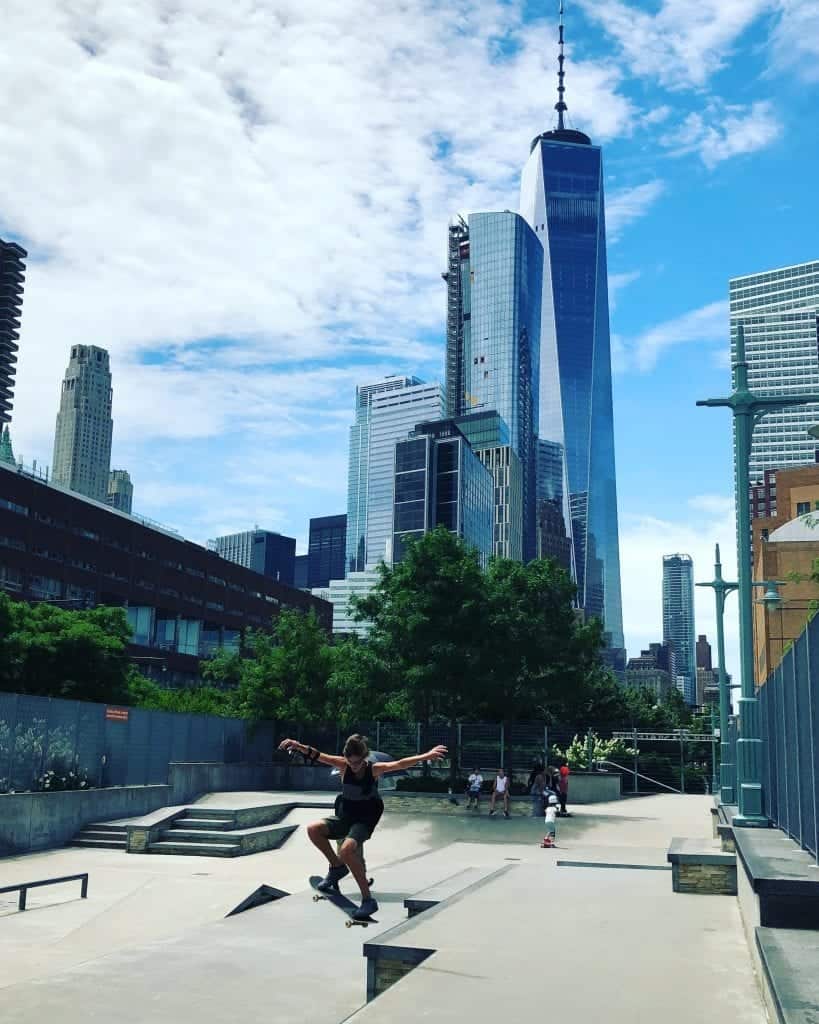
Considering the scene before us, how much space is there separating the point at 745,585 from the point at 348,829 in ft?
25.6

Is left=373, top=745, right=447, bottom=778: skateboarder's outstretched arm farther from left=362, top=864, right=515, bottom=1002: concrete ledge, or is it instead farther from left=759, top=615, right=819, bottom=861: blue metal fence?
left=759, top=615, right=819, bottom=861: blue metal fence

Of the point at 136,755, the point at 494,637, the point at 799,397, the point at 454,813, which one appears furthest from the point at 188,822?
the point at 799,397

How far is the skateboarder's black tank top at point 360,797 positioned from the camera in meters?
9.59

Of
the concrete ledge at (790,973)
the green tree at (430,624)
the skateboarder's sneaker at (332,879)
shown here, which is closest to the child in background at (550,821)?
the green tree at (430,624)

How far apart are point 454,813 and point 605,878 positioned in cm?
1695

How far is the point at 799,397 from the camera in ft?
47.6

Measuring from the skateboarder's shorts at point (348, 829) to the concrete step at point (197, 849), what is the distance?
14983 mm

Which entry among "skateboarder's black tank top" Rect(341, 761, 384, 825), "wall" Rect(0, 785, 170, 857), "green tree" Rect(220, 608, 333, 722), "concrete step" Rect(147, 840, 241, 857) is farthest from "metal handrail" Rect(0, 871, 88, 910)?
"green tree" Rect(220, 608, 333, 722)

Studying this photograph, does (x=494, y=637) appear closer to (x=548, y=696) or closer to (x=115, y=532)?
(x=548, y=696)

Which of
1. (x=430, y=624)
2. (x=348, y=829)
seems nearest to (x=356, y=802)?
(x=348, y=829)

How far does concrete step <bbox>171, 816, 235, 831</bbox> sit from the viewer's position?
25266 millimetres

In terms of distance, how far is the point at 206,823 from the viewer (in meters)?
25.4

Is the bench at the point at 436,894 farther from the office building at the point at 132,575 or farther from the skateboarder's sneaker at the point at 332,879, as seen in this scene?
the office building at the point at 132,575

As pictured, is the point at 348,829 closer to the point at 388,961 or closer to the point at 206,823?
the point at 388,961
